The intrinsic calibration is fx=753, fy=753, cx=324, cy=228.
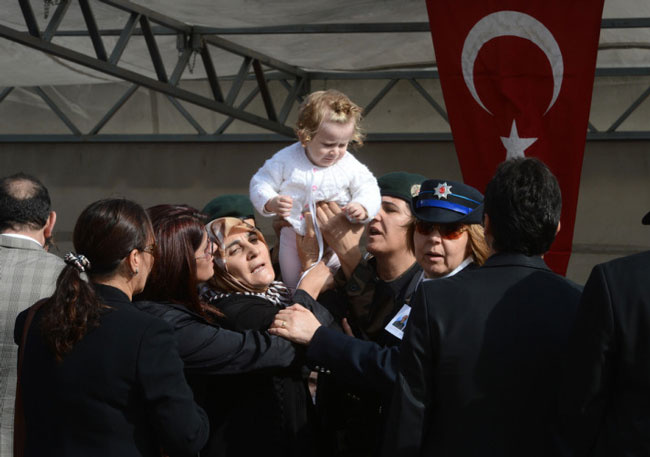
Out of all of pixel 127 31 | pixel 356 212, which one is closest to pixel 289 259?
pixel 356 212

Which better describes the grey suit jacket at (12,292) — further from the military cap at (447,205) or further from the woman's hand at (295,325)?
the military cap at (447,205)

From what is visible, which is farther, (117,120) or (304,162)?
(117,120)

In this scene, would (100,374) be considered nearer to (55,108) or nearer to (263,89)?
(263,89)

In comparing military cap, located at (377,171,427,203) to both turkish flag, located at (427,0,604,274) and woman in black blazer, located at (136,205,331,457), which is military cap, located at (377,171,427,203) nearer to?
woman in black blazer, located at (136,205,331,457)

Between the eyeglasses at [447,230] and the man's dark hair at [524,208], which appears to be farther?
the eyeglasses at [447,230]

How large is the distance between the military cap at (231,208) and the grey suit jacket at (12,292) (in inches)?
26.5

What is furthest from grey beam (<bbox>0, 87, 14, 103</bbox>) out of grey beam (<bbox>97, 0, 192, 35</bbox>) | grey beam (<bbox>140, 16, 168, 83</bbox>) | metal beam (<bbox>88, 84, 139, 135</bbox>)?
grey beam (<bbox>97, 0, 192, 35</bbox>)

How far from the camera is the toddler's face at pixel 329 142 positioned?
265cm

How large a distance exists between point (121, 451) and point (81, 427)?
0.11 metres

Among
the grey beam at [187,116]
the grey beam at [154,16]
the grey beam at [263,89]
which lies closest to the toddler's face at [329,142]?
the grey beam at [154,16]

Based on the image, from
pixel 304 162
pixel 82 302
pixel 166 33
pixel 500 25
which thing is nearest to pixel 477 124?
pixel 500 25

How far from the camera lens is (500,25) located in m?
3.34

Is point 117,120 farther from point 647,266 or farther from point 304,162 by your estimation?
point 647,266

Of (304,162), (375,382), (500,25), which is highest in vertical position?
(500,25)
